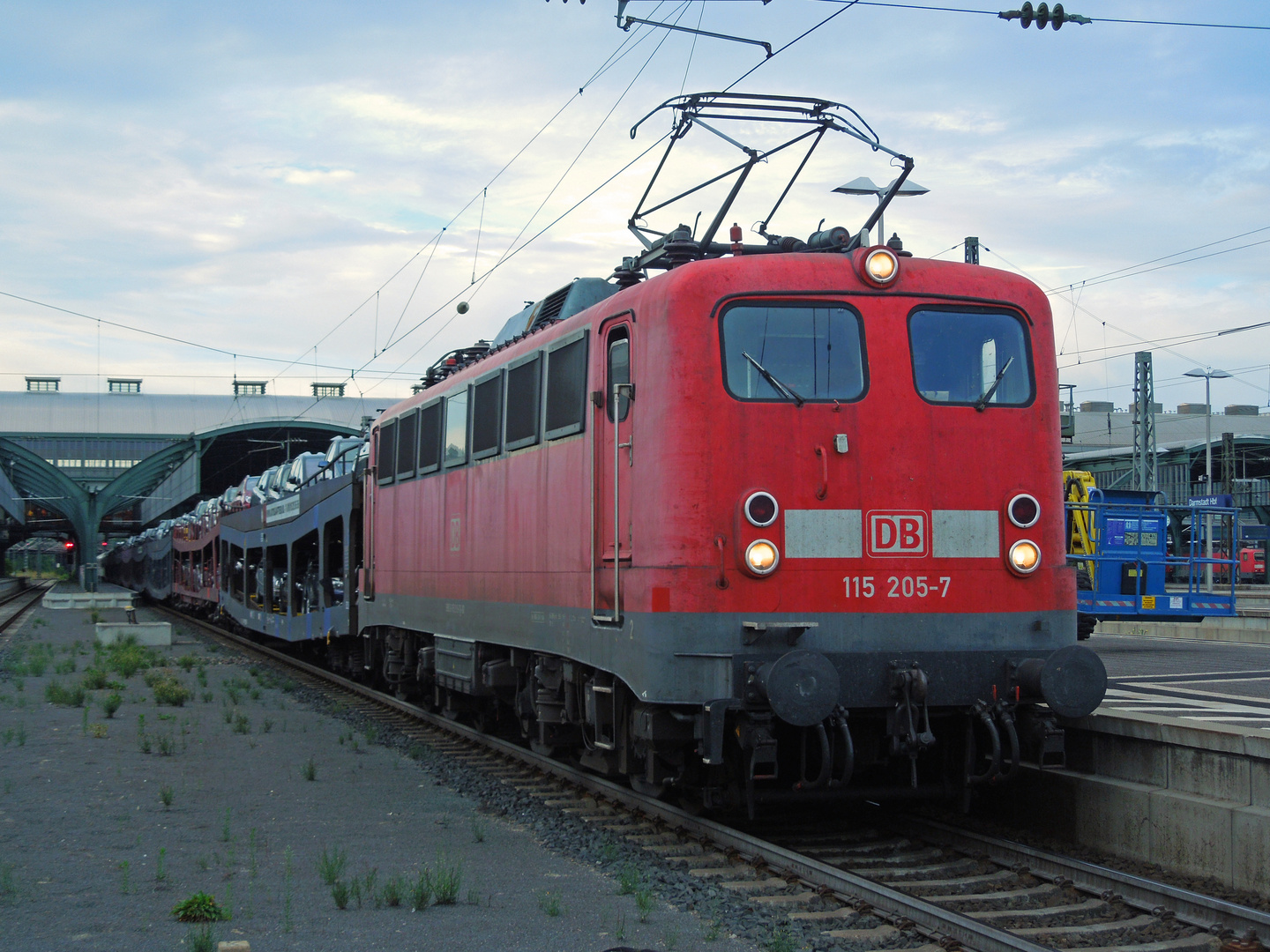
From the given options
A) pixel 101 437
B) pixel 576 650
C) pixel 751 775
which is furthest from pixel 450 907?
pixel 101 437

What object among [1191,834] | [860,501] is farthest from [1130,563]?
[860,501]

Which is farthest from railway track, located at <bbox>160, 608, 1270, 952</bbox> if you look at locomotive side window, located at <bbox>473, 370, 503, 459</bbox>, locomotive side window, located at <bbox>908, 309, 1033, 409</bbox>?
locomotive side window, located at <bbox>473, 370, 503, 459</bbox>

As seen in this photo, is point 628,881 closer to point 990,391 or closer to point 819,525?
point 819,525

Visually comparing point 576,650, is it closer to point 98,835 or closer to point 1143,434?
point 98,835

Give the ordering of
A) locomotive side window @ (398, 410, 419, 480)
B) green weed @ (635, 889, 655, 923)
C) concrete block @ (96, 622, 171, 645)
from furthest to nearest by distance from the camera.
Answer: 1. concrete block @ (96, 622, 171, 645)
2. locomotive side window @ (398, 410, 419, 480)
3. green weed @ (635, 889, 655, 923)

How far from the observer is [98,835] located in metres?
7.94

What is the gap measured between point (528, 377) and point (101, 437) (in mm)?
62790

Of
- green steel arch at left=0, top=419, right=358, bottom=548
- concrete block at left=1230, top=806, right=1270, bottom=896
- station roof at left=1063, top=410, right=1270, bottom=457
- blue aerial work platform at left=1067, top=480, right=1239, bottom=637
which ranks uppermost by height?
station roof at left=1063, top=410, right=1270, bottom=457

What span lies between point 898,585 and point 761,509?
94cm

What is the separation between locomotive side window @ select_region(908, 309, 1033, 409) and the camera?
777 cm

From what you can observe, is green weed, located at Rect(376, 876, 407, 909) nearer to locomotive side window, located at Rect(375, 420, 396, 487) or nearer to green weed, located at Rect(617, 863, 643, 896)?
green weed, located at Rect(617, 863, 643, 896)

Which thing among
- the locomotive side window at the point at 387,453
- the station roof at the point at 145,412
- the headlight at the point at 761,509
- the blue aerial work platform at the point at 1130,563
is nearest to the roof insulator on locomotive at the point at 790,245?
the headlight at the point at 761,509

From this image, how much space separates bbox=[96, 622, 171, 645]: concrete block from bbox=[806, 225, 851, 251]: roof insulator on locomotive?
67.1ft

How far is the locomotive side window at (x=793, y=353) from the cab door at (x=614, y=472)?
73 centimetres
